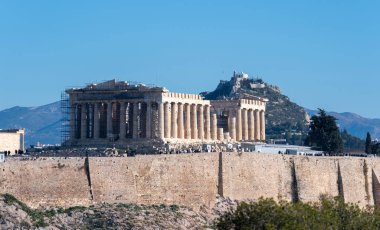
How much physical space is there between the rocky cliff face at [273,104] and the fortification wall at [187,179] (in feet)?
143

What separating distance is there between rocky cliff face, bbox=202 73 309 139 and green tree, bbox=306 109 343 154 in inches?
1186

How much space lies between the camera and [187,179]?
7656cm

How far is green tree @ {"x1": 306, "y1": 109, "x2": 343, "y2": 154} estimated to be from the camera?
10119 centimetres

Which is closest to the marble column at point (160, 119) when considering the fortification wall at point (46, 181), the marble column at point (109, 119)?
the marble column at point (109, 119)

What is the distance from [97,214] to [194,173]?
9170mm

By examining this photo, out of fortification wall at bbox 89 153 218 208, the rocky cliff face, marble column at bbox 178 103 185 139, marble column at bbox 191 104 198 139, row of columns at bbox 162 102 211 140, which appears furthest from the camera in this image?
the rocky cliff face

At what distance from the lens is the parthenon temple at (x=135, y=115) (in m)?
86.9

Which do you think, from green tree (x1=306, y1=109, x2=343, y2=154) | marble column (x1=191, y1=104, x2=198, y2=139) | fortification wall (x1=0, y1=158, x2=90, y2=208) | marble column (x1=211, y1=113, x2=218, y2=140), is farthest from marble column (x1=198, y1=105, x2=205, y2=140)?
fortification wall (x1=0, y1=158, x2=90, y2=208)

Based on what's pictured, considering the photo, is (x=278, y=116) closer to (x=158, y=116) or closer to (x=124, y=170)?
(x=158, y=116)

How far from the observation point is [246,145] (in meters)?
90.1

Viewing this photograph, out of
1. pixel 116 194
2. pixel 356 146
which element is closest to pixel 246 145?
pixel 116 194

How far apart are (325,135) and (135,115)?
66.4 feet

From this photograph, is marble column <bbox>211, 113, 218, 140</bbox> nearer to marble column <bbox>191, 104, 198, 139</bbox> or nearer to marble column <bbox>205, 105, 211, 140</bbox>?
marble column <bbox>205, 105, 211, 140</bbox>

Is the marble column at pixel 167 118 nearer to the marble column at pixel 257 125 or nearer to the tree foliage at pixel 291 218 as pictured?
the marble column at pixel 257 125
